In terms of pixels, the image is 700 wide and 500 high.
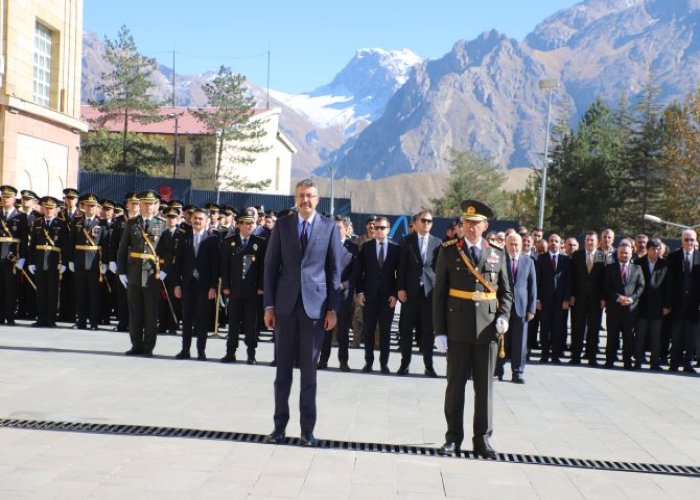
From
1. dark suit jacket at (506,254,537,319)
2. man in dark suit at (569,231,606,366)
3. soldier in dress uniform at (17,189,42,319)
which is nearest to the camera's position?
dark suit jacket at (506,254,537,319)

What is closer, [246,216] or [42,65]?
[246,216]

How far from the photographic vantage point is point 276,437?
7.46 m

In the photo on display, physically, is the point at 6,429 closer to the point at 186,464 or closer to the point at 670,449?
the point at 186,464

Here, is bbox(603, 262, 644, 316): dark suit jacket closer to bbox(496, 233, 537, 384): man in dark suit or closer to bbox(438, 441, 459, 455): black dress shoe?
bbox(496, 233, 537, 384): man in dark suit

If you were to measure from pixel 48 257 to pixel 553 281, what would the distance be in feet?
27.7

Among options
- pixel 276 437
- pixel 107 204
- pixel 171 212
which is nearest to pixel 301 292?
pixel 276 437

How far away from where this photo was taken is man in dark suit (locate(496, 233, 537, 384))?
11.9 metres

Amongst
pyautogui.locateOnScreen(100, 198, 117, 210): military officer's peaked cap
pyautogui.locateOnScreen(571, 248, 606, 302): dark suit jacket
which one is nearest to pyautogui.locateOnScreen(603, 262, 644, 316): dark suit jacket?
pyautogui.locateOnScreen(571, 248, 606, 302): dark suit jacket

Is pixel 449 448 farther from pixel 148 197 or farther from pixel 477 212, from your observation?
pixel 148 197

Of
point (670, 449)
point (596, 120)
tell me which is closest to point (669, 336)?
point (670, 449)

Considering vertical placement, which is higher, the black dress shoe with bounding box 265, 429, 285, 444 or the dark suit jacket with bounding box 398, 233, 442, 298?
the dark suit jacket with bounding box 398, 233, 442, 298

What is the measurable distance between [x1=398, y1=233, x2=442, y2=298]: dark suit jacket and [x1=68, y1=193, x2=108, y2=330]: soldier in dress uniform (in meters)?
5.57

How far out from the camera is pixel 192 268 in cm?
1266

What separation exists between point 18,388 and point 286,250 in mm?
3512
